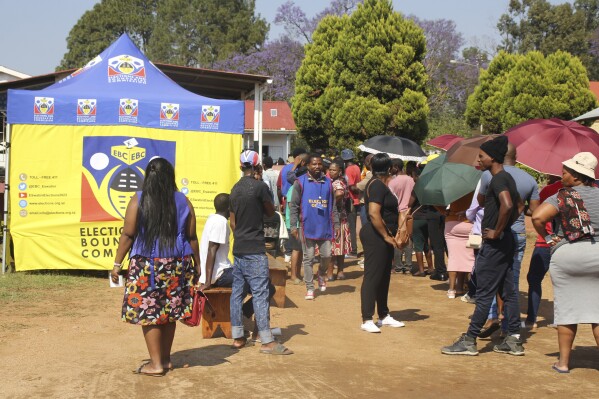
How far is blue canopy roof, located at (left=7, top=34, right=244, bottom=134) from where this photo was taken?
462 inches

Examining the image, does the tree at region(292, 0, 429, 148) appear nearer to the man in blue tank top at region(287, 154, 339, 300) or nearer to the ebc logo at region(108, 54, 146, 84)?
the ebc logo at region(108, 54, 146, 84)

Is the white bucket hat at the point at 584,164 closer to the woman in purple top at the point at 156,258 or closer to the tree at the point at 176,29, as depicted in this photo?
the woman in purple top at the point at 156,258

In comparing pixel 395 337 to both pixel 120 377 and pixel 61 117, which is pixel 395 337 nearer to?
pixel 120 377

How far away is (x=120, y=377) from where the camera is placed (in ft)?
21.5

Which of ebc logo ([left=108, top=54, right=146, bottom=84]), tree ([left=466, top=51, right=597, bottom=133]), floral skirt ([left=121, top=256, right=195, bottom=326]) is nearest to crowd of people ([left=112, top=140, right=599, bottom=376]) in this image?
floral skirt ([left=121, top=256, right=195, bottom=326])

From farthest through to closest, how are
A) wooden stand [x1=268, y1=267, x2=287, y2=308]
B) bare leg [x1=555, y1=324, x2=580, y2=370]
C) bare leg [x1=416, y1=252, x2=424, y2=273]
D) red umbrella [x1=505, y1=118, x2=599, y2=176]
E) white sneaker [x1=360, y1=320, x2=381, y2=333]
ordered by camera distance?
bare leg [x1=416, y1=252, x2=424, y2=273]
wooden stand [x1=268, y1=267, x2=287, y2=308]
red umbrella [x1=505, y1=118, x2=599, y2=176]
white sneaker [x1=360, y1=320, x2=381, y2=333]
bare leg [x1=555, y1=324, x2=580, y2=370]

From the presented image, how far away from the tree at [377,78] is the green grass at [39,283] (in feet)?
47.5

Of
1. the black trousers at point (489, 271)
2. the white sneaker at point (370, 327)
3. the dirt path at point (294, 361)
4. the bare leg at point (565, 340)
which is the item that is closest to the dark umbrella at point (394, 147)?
the dirt path at point (294, 361)

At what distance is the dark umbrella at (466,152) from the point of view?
1052 centimetres

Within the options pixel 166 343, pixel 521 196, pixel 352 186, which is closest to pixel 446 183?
pixel 521 196

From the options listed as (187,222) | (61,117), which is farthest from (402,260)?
(187,222)

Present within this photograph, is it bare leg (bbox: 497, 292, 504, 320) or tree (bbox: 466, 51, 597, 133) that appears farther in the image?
tree (bbox: 466, 51, 597, 133)

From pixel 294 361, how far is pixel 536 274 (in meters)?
3.28

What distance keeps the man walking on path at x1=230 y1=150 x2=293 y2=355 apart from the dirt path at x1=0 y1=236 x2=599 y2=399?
23 cm
